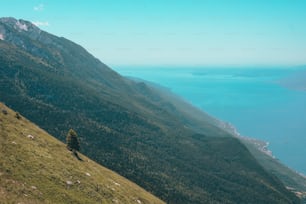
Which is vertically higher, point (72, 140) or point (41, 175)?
point (72, 140)

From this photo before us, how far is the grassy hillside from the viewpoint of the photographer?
55000mm

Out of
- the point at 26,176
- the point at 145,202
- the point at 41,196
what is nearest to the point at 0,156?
the point at 26,176

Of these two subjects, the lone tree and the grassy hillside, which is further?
the lone tree

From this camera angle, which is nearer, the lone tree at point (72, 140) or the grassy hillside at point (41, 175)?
the grassy hillside at point (41, 175)

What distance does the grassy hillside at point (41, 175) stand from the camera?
5500 centimetres

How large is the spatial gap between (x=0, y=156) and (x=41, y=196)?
14.7m

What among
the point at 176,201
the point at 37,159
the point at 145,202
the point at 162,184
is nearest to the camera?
the point at 37,159

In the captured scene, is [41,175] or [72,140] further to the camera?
[72,140]

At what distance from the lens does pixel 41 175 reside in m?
64.1

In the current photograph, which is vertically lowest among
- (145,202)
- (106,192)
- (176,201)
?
(176,201)

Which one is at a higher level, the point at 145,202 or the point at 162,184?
the point at 145,202

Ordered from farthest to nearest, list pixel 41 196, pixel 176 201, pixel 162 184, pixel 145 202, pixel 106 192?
1. pixel 162 184
2. pixel 176 201
3. pixel 145 202
4. pixel 106 192
5. pixel 41 196

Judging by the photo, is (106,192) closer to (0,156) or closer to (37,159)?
(37,159)

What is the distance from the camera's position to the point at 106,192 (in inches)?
3054
